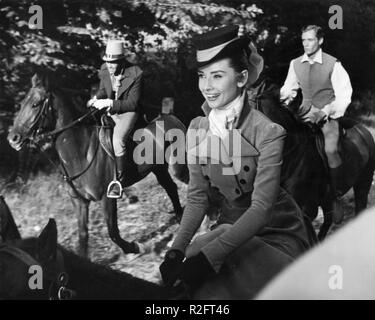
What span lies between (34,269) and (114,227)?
65cm

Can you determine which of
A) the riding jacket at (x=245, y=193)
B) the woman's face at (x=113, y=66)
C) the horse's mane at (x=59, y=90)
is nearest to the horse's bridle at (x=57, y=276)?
Answer: the riding jacket at (x=245, y=193)

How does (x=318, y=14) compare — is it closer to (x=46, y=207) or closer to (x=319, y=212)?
(x=319, y=212)

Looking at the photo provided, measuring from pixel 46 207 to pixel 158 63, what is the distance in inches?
52.1

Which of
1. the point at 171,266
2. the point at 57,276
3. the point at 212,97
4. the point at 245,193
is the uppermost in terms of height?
the point at 212,97

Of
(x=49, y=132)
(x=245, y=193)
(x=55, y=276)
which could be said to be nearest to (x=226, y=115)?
(x=245, y=193)

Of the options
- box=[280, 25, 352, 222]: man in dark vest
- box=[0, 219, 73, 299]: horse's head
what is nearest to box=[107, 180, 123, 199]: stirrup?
box=[0, 219, 73, 299]: horse's head

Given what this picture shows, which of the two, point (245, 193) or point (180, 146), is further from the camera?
point (180, 146)

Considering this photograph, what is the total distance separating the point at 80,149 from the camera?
5391 millimetres

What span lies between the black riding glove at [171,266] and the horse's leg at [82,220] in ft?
1.99

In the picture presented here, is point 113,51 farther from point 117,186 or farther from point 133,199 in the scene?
point 133,199

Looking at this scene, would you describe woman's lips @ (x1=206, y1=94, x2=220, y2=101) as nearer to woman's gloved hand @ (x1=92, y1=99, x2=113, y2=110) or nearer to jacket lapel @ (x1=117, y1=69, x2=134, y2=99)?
jacket lapel @ (x1=117, y1=69, x2=134, y2=99)

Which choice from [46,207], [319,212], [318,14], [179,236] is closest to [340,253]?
[319,212]

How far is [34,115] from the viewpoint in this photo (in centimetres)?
529

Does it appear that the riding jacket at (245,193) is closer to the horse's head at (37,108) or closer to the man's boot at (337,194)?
the man's boot at (337,194)
